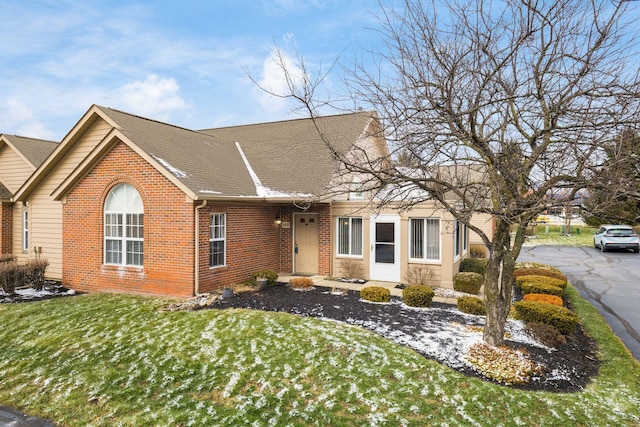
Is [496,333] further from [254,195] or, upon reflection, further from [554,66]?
[254,195]

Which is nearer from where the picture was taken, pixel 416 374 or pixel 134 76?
pixel 416 374

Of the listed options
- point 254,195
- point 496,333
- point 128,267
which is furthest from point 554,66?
point 128,267

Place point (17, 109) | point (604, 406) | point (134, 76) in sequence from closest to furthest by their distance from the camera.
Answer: point (604, 406)
point (134, 76)
point (17, 109)

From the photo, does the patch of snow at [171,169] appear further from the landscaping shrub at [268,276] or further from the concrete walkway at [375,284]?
the concrete walkway at [375,284]

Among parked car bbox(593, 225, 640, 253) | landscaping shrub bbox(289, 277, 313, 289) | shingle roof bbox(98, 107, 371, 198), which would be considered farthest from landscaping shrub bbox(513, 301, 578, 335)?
parked car bbox(593, 225, 640, 253)

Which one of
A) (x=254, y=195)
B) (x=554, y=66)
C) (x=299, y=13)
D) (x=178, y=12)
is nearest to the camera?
(x=554, y=66)

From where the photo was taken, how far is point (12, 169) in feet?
53.1

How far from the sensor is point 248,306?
9.70 m

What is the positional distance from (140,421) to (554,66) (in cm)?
794

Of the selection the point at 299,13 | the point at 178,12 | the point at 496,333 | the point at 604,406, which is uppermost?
the point at 178,12

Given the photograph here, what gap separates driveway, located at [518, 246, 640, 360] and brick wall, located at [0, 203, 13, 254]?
21.0m

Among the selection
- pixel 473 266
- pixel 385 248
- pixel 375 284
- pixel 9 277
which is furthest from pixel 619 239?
pixel 9 277

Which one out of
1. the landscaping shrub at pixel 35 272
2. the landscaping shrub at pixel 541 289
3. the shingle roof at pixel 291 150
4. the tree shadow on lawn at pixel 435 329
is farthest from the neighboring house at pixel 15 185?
the landscaping shrub at pixel 541 289

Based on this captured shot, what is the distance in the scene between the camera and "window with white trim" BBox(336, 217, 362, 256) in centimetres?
1402
